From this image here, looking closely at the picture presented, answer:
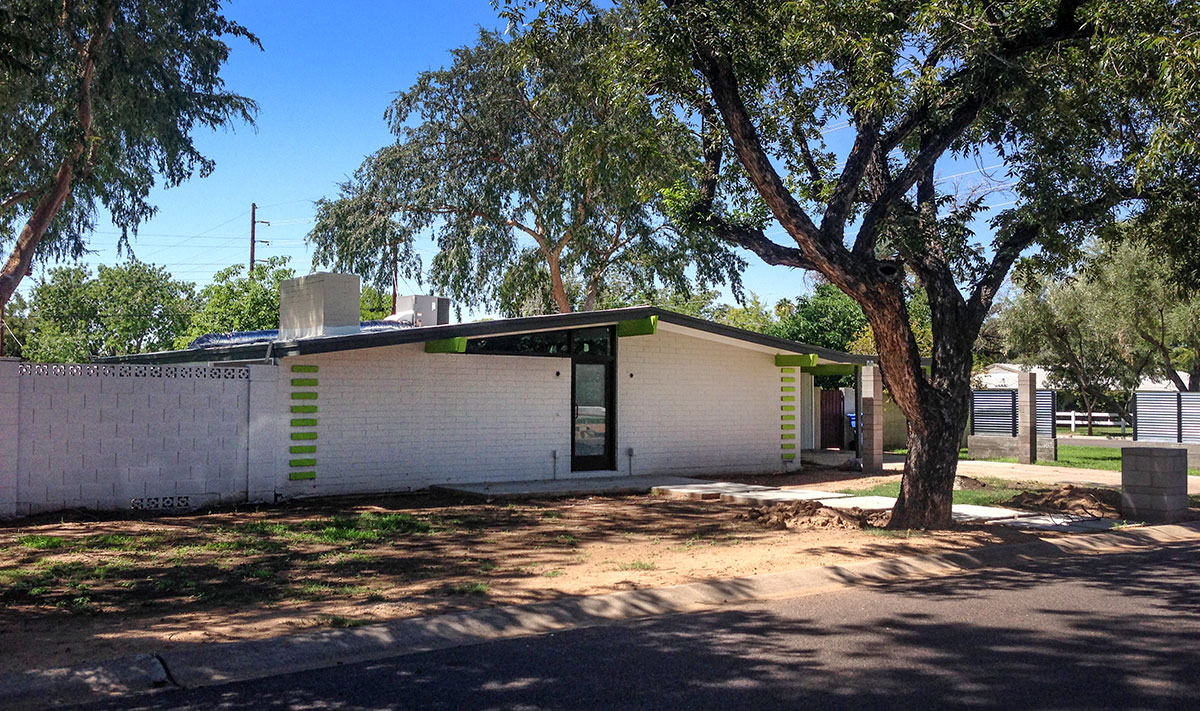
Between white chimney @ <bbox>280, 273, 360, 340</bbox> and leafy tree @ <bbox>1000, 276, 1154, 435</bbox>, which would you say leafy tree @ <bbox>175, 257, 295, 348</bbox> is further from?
leafy tree @ <bbox>1000, 276, 1154, 435</bbox>

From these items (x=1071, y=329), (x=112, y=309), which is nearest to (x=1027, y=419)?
(x=1071, y=329)

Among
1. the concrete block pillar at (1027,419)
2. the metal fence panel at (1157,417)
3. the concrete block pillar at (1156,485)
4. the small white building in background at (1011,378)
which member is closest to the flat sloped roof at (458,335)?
the concrete block pillar at (1027,419)

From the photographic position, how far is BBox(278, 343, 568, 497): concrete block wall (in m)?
14.8

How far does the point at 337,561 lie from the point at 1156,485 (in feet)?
36.1

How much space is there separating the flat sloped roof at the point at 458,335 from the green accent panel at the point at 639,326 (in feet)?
0.43

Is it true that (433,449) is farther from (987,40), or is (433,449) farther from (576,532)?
(987,40)

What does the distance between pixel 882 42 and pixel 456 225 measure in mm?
19875

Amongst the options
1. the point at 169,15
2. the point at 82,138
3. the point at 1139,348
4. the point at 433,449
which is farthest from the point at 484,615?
the point at 1139,348

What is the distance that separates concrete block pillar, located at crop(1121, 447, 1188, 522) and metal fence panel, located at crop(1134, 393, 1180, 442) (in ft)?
37.3

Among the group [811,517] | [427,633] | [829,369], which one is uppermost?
[829,369]

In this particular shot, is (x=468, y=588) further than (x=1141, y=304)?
No

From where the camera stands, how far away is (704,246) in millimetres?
28594

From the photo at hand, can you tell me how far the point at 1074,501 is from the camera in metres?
14.2

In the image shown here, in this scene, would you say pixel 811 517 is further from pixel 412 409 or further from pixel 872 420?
pixel 872 420
